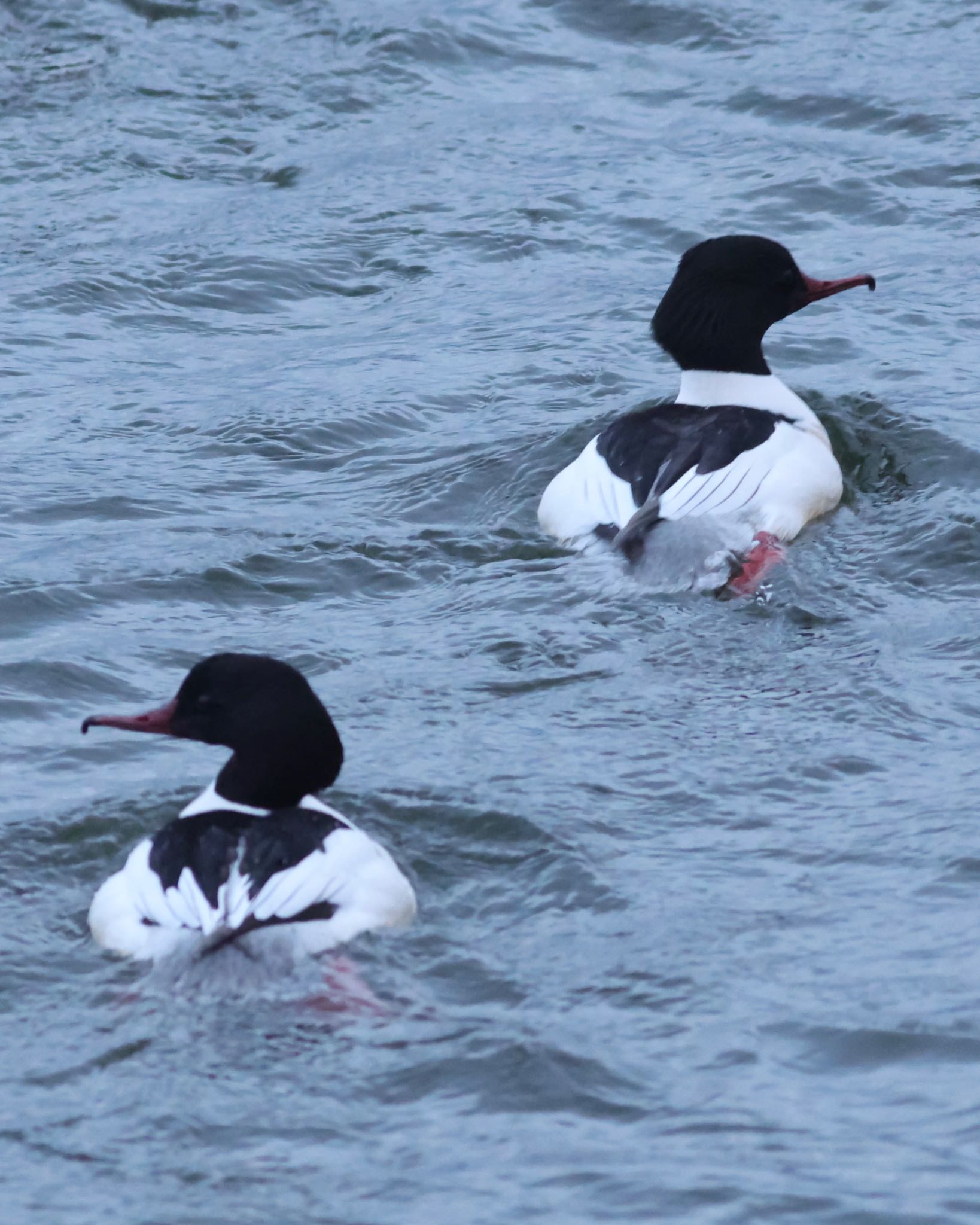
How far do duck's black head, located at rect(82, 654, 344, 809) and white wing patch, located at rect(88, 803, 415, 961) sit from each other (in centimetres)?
24

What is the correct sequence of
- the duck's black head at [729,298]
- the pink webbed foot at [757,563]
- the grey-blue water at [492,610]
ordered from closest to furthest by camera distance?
the grey-blue water at [492,610] → the pink webbed foot at [757,563] → the duck's black head at [729,298]

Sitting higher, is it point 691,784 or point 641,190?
point 641,190

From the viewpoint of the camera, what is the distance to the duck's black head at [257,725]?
522 cm

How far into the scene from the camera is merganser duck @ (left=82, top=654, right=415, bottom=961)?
4789 mm

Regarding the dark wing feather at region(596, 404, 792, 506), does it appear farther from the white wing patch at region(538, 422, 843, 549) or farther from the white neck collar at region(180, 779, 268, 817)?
the white neck collar at region(180, 779, 268, 817)

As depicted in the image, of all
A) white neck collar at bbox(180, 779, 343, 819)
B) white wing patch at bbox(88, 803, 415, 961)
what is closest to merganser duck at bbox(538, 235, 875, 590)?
white neck collar at bbox(180, 779, 343, 819)

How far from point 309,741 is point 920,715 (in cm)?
195

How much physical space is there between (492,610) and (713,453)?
1.20 m

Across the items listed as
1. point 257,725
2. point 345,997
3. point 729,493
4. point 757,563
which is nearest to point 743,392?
point 729,493

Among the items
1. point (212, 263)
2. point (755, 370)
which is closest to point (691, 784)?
point (755, 370)

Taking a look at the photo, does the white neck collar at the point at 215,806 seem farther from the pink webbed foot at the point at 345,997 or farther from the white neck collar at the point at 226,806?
the pink webbed foot at the point at 345,997

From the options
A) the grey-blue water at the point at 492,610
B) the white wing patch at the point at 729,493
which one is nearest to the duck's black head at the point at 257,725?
the grey-blue water at the point at 492,610

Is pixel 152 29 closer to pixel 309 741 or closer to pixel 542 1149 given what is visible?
pixel 309 741

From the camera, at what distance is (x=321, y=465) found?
28.3 feet
